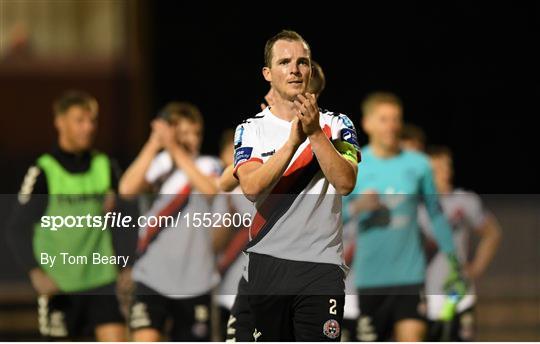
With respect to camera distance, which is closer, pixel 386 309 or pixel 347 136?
pixel 347 136

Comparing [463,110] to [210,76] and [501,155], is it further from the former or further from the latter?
[210,76]

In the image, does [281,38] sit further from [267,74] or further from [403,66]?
[403,66]

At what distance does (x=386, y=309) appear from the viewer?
9.81 m

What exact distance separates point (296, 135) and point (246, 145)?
43 centimetres

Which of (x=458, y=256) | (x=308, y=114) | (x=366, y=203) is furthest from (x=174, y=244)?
(x=308, y=114)

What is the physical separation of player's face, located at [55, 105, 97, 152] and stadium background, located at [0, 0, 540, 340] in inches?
339

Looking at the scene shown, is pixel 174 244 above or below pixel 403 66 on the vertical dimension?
below

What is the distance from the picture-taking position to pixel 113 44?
18.9 m

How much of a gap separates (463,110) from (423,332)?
978cm

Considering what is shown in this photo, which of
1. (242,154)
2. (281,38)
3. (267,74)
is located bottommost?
(242,154)

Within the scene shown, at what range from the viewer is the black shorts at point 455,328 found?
10500 millimetres

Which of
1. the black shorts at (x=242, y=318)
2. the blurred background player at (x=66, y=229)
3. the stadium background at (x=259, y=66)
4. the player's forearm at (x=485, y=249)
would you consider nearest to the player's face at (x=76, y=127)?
the blurred background player at (x=66, y=229)

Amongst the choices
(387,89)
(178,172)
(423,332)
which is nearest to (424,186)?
(423,332)

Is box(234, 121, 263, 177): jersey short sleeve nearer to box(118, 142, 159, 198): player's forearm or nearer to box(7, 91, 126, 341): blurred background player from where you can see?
box(7, 91, 126, 341): blurred background player
